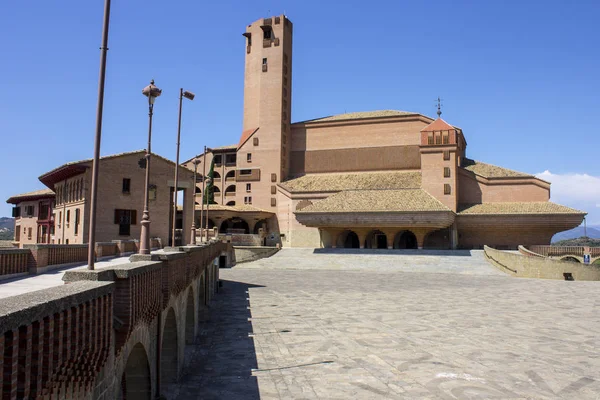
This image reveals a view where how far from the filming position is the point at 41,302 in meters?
4.54

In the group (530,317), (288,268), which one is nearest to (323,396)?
(530,317)

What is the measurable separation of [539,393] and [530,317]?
34.1ft

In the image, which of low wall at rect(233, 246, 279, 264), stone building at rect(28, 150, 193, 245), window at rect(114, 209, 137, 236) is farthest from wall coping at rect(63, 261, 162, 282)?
low wall at rect(233, 246, 279, 264)

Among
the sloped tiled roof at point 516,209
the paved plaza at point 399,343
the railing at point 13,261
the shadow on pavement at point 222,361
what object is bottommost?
the shadow on pavement at point 222,361

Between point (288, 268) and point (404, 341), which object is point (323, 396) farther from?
point (288, 268)

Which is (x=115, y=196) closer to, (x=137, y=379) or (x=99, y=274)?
(x=137, y=379)

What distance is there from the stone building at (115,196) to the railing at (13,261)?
72.1 ft

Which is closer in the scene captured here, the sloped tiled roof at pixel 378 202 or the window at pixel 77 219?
the window at pixel 77 219

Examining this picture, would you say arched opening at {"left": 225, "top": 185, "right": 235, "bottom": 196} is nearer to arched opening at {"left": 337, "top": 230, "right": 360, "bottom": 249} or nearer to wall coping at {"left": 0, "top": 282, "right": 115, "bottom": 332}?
arched opening at {"left": 337, "top": 230, "right": 360, "bottom": 249}

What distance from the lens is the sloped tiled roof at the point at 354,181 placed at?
2222 inches

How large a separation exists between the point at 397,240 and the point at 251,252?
15.9m

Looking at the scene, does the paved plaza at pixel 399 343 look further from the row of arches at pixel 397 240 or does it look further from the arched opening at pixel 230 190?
the arched opening at pixel 230 190

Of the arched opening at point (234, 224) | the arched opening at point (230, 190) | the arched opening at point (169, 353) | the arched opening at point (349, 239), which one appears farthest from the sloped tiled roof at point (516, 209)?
the arched opening at point (169, 353)

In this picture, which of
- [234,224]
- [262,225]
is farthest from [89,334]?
[234,224]
